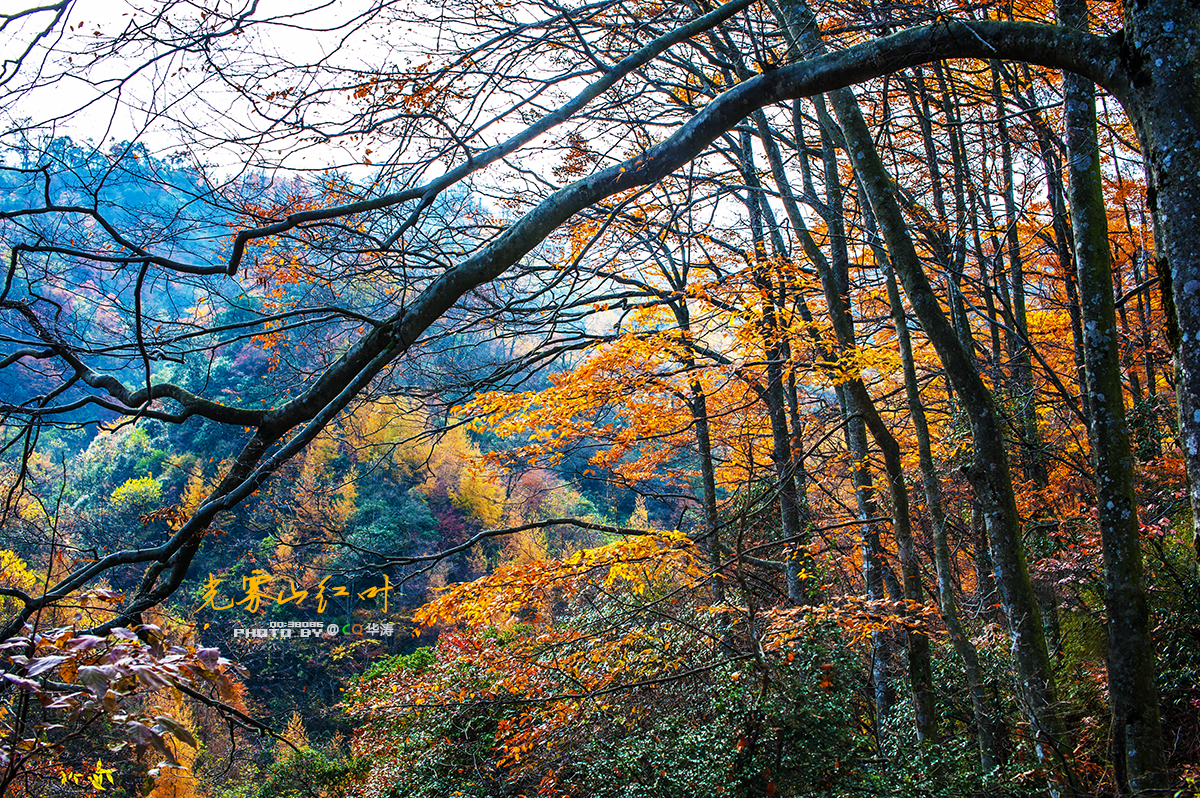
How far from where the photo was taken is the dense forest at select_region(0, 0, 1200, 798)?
190 centimetres

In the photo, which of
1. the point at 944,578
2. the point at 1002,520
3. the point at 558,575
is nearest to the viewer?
the point at 1002,520


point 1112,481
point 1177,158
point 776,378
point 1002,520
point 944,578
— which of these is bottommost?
point 944,578

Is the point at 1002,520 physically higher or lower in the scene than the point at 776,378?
lower

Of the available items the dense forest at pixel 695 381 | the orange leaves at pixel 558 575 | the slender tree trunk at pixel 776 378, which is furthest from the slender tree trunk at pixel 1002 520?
the slender tree trunk at pixel 776 378

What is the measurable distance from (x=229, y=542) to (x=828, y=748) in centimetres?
1956

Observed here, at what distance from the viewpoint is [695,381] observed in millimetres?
7379

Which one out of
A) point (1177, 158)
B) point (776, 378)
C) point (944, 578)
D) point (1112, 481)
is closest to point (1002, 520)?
point (1112, 481)

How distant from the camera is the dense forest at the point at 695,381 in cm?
190

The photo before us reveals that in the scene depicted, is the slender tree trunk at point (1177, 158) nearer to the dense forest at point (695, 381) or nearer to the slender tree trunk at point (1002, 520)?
the dense forest at point (695, 381)

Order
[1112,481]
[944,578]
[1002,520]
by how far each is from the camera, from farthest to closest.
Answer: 1. [944,578]
2. [1002,520]
3. [1112,481]

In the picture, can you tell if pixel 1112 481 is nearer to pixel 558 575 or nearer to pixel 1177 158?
pixel 1177 158

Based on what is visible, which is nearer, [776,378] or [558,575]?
[558,575]

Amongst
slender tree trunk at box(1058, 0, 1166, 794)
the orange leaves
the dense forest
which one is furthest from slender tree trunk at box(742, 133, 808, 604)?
slender tree trunk at box(1058, 0, 1166, 794)

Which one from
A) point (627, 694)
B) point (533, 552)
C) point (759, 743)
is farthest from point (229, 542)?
point (759, 743)
